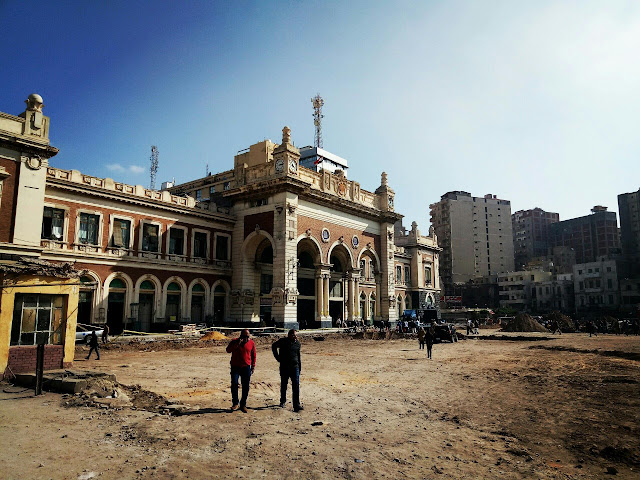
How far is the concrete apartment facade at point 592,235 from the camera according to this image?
4641 inches

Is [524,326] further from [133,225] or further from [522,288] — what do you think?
[522,288]

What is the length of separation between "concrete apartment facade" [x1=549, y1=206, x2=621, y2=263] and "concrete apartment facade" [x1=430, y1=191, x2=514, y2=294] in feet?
75.7

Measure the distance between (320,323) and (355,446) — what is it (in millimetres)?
34187

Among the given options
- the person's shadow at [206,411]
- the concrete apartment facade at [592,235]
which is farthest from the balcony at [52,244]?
the concrete apartment facade at [592,235]

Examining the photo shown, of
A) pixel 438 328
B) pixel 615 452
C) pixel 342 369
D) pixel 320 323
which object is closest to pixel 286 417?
pixel 615 452

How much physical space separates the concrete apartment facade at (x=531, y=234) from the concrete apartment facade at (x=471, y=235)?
19049 mm

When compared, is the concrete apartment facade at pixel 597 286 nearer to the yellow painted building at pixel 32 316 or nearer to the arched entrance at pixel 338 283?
the arched entrance at pixel 338 283

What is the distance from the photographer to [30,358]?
13.3m

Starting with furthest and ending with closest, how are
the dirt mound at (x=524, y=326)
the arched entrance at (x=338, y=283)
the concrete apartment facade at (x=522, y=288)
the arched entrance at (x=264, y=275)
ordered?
1. the concrete apartment facade at (x=522, y=288)
2. the dirt mound at (x=524, y=326)
3. the arched entrance at (x=338, y=283)
4. the arched entrance at (x=264, y=275)

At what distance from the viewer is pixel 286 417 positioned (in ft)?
30.7

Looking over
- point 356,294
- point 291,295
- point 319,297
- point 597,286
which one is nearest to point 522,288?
point 597,286

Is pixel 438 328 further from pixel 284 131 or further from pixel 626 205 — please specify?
pixel 626 205

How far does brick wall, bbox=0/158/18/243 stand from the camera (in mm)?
23328

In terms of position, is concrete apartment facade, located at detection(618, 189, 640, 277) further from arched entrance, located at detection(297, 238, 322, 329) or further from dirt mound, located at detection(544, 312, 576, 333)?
arched entrance, located at detection(297, 238, 322, 329)
